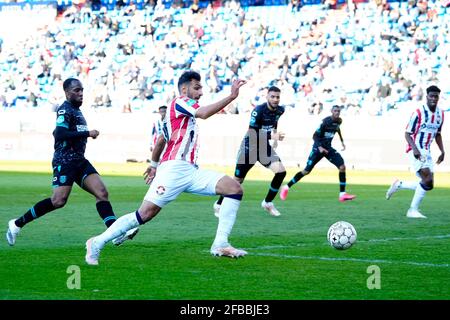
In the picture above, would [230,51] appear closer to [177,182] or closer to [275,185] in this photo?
[275,185]

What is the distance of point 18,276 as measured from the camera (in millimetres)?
9188

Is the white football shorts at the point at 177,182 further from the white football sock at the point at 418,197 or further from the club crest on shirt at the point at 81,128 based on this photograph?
the white football sock at the point at 418,197

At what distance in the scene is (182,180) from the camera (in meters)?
10.2

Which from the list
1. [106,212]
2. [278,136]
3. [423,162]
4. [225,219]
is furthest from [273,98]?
[225,219]

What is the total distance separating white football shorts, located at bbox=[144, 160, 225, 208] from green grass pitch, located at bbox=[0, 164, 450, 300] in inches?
29.4

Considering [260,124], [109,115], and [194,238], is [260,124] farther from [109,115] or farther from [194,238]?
[109,115]

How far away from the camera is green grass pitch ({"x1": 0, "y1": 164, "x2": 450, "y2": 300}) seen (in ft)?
27.7

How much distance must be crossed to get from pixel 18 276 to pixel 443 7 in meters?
30.1

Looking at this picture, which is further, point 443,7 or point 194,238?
point 443,7

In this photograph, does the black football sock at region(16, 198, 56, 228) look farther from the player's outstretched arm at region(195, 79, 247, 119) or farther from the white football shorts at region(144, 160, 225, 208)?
the player's outstretched arm at region(195, 79, 247, 119)

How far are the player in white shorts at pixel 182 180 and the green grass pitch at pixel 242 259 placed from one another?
31 cm

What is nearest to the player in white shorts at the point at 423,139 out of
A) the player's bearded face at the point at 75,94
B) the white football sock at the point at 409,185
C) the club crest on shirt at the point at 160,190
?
the white football sock at the point at 409,185
